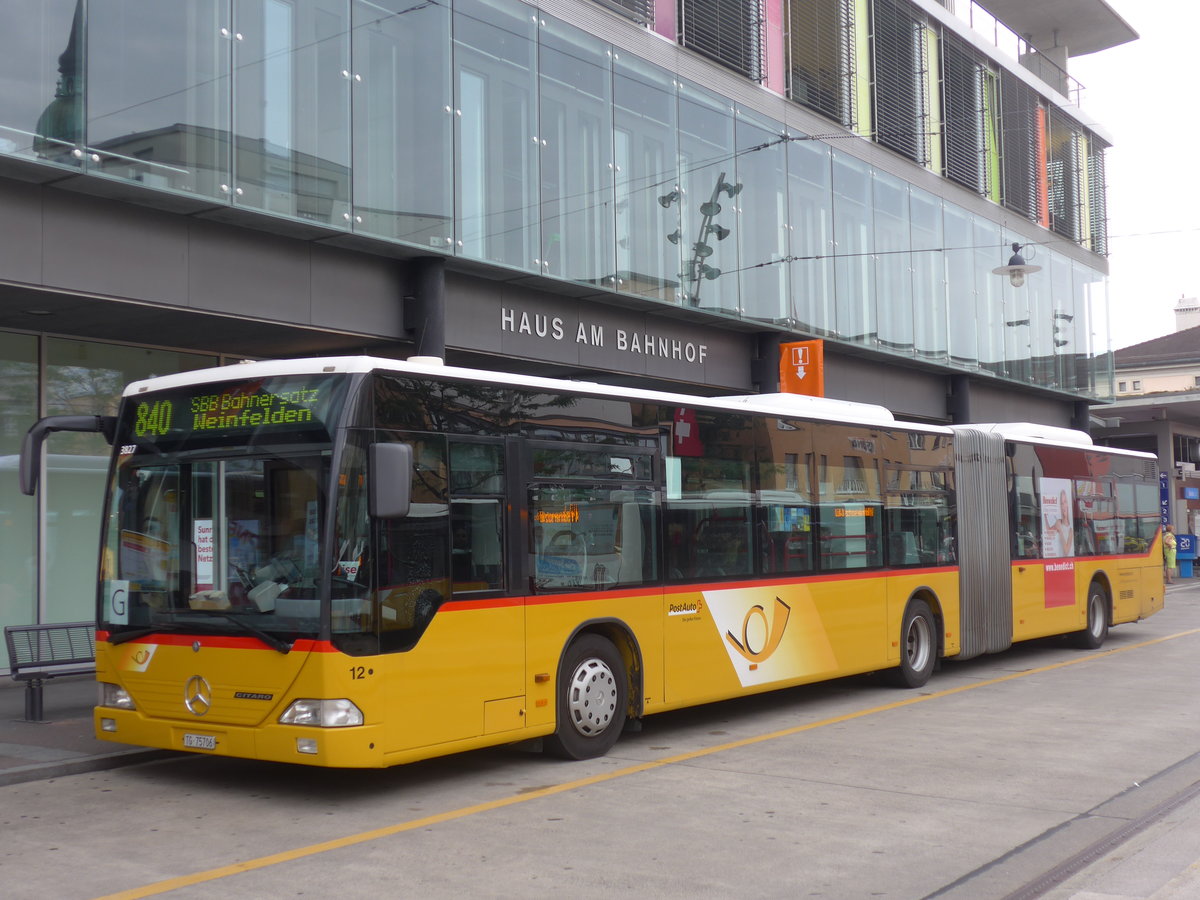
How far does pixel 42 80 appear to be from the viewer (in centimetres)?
1163

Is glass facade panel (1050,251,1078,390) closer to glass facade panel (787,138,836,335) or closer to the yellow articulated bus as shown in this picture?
glass facade panel (787,138,836,335)

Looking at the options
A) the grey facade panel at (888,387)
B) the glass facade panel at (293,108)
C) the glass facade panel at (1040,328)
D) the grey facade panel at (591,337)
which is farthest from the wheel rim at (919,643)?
the glass facade panel at (1040,328)

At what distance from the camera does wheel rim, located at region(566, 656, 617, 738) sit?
31.1 feet

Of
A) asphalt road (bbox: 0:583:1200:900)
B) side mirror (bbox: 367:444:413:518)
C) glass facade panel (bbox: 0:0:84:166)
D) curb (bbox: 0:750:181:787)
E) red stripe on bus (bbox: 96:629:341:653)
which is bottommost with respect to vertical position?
asphalt road (bbox: 0:583:1200:900)

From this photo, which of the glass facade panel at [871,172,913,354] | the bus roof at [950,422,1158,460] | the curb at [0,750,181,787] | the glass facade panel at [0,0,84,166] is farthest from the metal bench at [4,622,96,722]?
the glass facade panel at [871,172,913,354]

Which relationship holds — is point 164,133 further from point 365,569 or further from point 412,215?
point 365,569

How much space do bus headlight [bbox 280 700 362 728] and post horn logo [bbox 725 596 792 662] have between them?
428 centimetres

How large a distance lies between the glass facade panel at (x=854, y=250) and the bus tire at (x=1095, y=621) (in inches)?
285

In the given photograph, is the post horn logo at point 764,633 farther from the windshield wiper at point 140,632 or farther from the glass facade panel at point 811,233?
the glass facade panel at point 811,233

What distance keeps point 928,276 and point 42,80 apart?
2001cm

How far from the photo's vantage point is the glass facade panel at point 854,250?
79.4ft

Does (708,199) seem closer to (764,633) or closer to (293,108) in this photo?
(293,108)

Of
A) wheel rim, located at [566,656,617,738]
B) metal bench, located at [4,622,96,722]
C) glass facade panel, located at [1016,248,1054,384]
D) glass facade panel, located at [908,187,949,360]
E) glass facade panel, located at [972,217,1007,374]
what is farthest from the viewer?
glass facade panel, located at [1016,248,1054,384]

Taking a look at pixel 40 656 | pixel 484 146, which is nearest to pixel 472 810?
pixel 40 656
